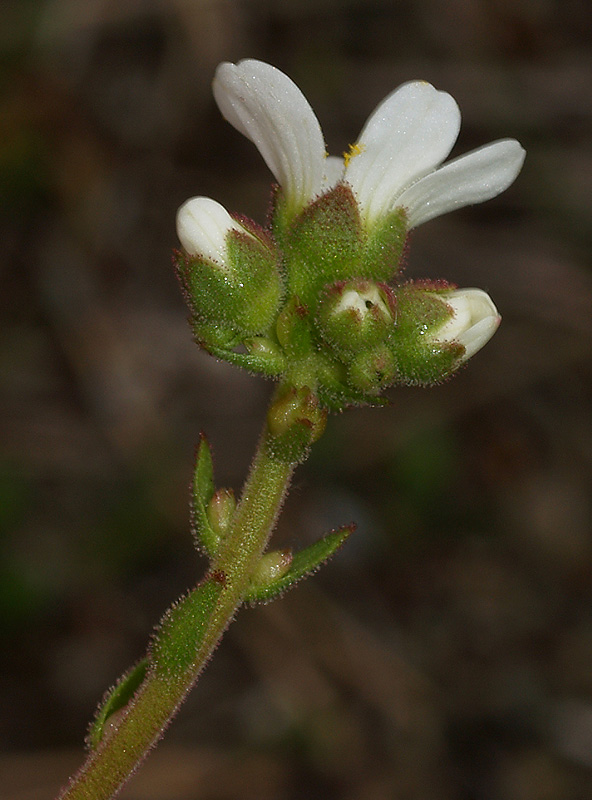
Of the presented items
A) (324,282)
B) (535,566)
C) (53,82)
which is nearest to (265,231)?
(324,282)

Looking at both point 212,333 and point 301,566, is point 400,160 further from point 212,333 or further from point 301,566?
point 301,566

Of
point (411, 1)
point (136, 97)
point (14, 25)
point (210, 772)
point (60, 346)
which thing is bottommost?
point (210, 772)

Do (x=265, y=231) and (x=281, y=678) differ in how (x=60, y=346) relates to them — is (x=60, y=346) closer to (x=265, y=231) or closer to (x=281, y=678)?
(x=281, y=678)

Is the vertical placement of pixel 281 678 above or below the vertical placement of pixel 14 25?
below

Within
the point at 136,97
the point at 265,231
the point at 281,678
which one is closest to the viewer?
the point at 265,231

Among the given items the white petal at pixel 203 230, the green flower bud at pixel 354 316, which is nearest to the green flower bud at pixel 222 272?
the white petal at pixel 203 230

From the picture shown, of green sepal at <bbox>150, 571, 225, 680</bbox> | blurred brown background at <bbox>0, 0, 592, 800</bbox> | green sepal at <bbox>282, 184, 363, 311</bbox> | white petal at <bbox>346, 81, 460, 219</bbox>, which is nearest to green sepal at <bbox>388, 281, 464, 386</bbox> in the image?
green sepal at <bbox>282, 184, 363, 311</bbox>
